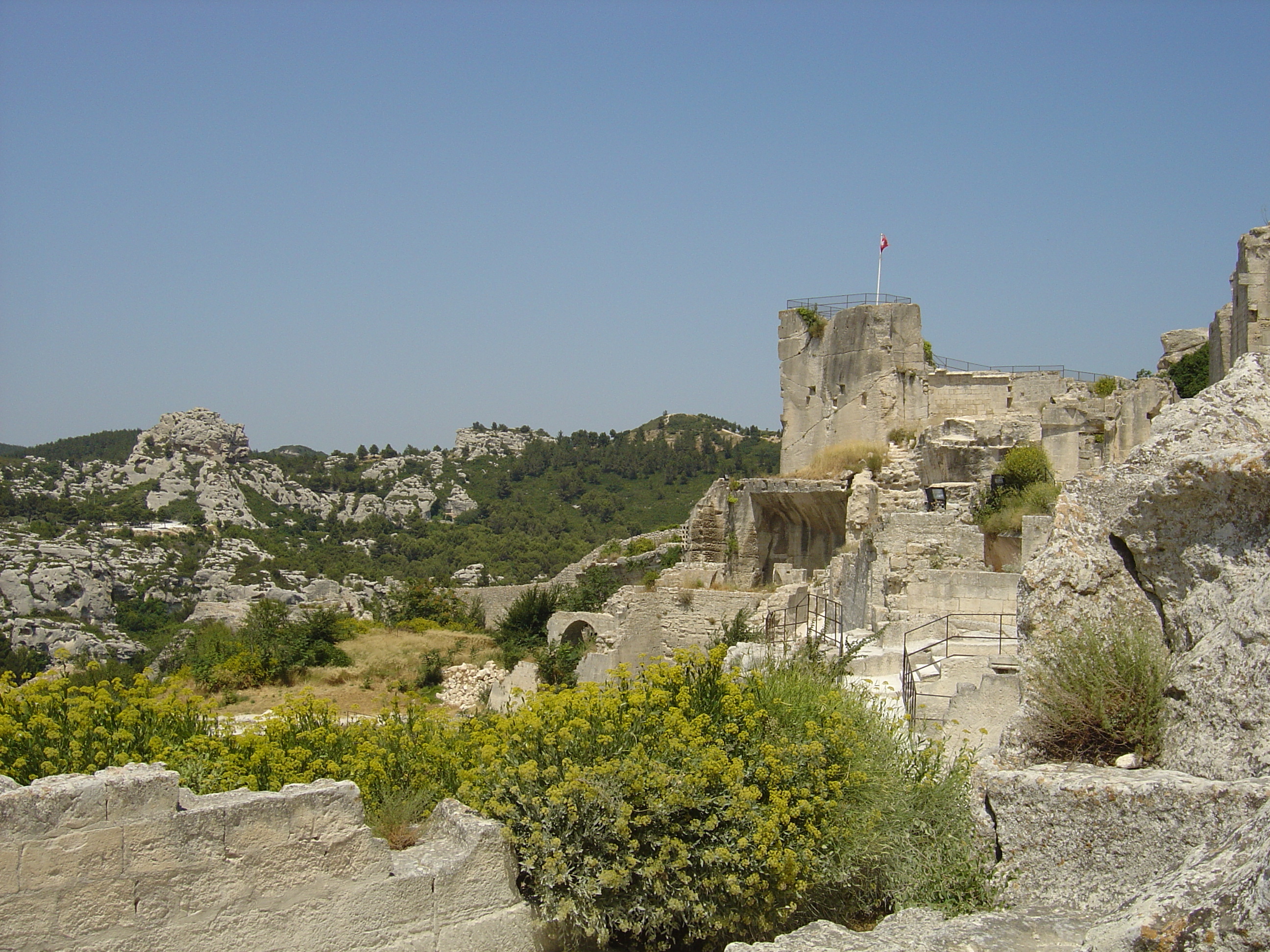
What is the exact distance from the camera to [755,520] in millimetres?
25125

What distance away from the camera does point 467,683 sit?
2284 cm

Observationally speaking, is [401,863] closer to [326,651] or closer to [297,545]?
[326,651]

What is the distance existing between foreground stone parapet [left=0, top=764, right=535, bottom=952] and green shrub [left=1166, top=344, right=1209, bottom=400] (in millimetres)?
29562

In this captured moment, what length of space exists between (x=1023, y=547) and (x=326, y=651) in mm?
16366

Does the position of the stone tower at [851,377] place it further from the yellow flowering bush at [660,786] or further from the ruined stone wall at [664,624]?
the yellow flowering bush at [660,786]

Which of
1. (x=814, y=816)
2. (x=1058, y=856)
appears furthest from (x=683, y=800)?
(x=1058, y=856)

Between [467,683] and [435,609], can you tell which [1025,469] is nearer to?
[467,683]

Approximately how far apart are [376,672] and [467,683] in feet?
6.89

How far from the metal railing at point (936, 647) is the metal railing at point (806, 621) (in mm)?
1282

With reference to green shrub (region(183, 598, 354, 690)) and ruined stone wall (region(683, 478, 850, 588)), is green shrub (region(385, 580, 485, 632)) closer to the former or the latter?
green shrub (region(183, 598, 354, 690))

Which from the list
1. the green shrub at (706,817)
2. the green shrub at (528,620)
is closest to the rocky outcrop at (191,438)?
the green shrub at (528,620)

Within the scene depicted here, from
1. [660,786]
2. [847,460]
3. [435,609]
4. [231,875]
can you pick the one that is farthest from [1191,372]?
[231,875]

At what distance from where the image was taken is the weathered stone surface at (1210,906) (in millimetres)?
2953

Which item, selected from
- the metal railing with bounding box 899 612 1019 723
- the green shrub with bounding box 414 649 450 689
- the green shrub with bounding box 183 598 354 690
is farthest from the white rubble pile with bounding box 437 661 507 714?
the metal railing with bounding box 899 612 1019 723
